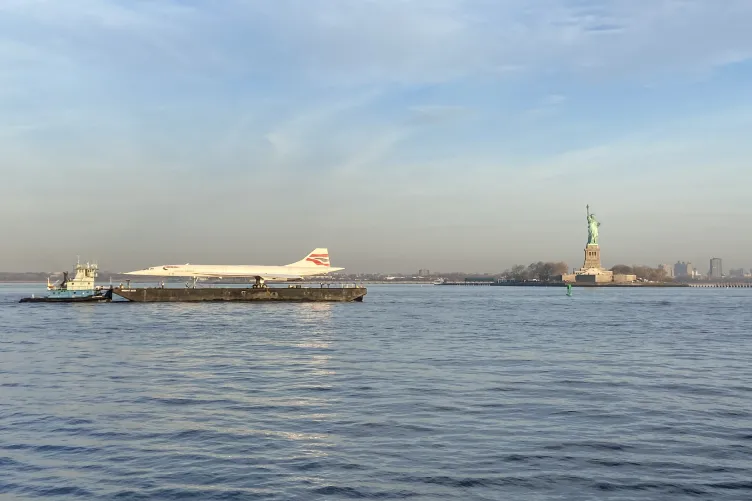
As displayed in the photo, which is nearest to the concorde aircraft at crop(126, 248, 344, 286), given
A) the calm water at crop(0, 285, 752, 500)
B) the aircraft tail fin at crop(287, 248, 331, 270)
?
the aircraft tail fin at crop(287, 248, 331, 270)

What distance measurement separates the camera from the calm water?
13531 millimetres

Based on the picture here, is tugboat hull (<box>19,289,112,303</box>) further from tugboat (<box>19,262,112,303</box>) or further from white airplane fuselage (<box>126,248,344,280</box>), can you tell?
white airplane fuselage (<box>126,248,344,280</box>)

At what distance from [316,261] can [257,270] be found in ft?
53.9

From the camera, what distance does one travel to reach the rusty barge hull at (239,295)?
10588 cm

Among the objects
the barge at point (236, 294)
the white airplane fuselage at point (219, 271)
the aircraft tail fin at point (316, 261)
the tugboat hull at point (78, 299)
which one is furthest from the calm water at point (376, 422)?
the aircraft tail fin at point (316, 261)

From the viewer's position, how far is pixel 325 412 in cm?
2059

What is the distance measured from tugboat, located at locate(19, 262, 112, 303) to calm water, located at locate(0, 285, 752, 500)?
211 feet

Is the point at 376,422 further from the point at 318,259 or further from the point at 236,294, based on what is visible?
the point at 318,259

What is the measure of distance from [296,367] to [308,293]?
7702 centimetres

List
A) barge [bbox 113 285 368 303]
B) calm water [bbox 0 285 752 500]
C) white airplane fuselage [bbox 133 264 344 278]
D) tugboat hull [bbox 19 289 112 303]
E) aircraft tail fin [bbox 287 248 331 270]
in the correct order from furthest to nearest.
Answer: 1. aircraft tail fin [bbox 287 248 331 270]
2. white airplane fuselage [bbox 133 264 344 278]
3. barge [bbox 113 285 368 303]
4. tugboat hull [bbox 19 289 112 303]
5. calm water [bbox 0 285 752 500]

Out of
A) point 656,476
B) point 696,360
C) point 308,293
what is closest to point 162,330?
point 696,360

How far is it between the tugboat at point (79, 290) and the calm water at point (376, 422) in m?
64.4

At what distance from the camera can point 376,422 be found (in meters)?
19.1

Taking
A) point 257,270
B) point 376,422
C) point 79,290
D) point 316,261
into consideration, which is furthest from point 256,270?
point 376,422
